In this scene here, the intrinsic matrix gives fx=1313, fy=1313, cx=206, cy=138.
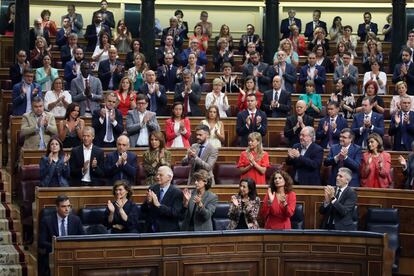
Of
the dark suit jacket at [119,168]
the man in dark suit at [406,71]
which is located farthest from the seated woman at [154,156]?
the man in dark suit at [406,71]

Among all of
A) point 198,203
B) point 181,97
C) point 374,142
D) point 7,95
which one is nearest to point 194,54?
point 181,97

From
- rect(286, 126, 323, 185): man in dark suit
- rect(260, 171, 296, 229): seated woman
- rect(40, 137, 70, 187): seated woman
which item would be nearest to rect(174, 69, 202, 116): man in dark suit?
rect(286, 126, 323, 185): man in dark suit

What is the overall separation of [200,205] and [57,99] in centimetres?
405

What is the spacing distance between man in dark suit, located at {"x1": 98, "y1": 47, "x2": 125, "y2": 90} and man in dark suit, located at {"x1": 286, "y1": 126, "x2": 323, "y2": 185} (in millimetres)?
3800

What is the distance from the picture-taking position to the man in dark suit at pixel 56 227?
13070mm

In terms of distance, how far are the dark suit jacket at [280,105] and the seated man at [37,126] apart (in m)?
3.00

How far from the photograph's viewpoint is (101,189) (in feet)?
45.3

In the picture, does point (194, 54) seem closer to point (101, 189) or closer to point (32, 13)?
point (101, 189)

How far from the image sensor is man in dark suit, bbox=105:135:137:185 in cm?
1423

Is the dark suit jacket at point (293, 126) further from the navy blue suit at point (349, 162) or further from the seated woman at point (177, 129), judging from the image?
the seated woman at point (177, 129)

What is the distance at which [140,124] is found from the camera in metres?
15.5

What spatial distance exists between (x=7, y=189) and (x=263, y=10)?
9.82 m

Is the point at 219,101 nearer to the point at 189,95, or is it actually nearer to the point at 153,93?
the point at 189,95

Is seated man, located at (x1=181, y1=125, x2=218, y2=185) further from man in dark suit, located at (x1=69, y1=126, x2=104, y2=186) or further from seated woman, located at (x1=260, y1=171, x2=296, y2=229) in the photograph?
seated woman, located at (x1=260, y1=171, x2=296, y2=229)
